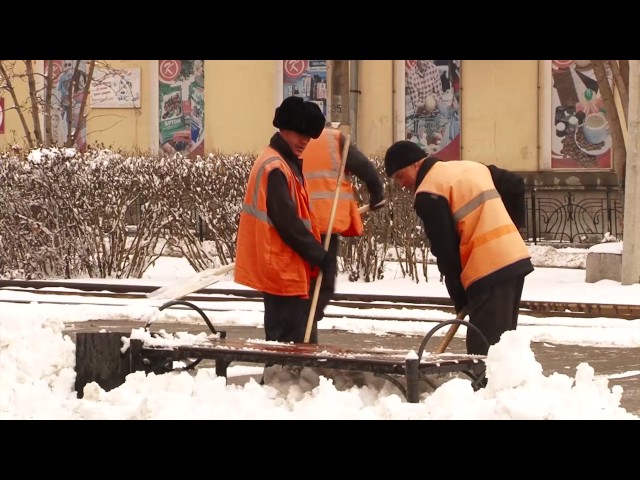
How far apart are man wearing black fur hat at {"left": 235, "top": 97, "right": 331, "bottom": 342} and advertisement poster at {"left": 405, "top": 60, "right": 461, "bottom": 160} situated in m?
20.6

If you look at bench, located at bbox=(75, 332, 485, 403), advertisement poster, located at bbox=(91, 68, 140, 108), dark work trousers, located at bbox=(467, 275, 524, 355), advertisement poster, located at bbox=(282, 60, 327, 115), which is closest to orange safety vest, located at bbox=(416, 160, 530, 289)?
dark work trousers, located at bbox=(467, 275, 524, 355)

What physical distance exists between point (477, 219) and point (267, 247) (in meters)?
1.16

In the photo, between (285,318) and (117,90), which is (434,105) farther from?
(285,318)

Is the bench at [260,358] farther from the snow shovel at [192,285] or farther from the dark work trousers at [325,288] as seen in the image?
the dark work trousers at [325,288]

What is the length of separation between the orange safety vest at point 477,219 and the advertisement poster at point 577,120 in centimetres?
2011

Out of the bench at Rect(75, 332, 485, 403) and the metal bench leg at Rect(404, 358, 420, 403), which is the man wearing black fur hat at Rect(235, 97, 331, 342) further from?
the metal bench leg at Rect(404, 358, 420, 403)

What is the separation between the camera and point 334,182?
8.43 meters

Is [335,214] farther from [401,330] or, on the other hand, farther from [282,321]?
[401,330]

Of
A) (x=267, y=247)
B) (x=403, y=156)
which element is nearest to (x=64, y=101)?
(x=267, y=247)

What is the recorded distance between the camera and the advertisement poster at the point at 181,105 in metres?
30.7

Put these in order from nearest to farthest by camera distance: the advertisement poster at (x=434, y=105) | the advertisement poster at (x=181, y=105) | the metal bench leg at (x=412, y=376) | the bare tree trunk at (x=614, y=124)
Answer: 1. the metal bench leg at (x=412, y=376)
2. the bare tree trunk at (x=614, y=124)
3. the advertisement poster at (x=434, y=105)
4. the advertisement poster at (x=181, y=105)

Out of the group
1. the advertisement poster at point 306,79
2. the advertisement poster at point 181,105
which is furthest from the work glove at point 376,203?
the advertisement poster at point 181,105

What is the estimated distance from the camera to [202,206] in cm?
1794
